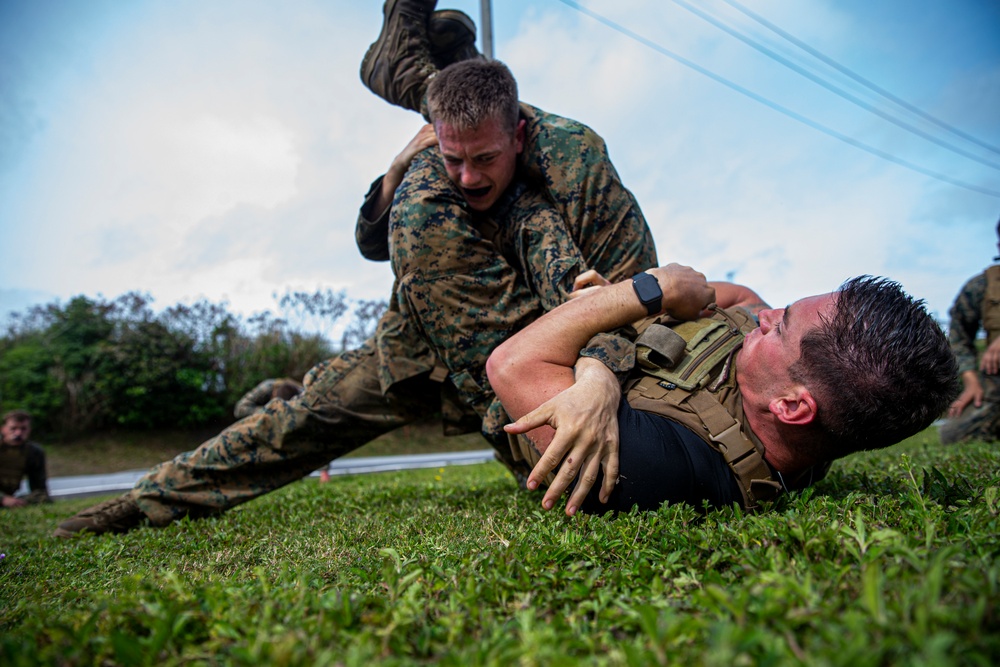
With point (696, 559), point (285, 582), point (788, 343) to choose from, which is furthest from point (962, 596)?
point (285, 582)

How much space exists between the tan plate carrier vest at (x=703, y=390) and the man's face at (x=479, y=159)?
4.00 feet

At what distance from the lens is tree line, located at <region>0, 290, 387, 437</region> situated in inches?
624

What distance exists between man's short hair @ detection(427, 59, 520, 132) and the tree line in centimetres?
1519

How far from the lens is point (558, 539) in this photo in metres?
1.99

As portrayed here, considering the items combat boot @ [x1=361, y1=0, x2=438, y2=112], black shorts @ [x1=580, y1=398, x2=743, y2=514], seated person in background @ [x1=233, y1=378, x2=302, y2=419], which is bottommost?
black shorts @ [x1=580, y1=398, x2=743, y2=514]

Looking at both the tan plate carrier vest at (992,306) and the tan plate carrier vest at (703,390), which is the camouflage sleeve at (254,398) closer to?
the tan plate carrier vest at (703,390)

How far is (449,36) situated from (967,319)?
7143mm

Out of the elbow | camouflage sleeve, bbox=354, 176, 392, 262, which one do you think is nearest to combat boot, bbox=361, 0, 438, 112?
camouflage sleeve, bbox=354, 176, 392, 262

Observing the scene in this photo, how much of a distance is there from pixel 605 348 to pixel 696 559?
110 centimetres

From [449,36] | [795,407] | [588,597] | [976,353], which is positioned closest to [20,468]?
[449,36]

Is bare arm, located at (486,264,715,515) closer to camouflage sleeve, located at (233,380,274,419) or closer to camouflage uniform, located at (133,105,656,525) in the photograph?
camouflage uniform, located at (133,105,656,525)

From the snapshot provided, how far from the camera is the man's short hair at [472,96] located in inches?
131

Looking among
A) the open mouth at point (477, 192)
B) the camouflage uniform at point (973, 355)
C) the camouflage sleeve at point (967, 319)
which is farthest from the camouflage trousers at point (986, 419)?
the open mouth at point (477, 192)

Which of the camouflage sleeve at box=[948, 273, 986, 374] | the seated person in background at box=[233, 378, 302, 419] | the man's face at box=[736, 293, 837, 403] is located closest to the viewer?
the man's face at box=[736, 293, 837, 403]
